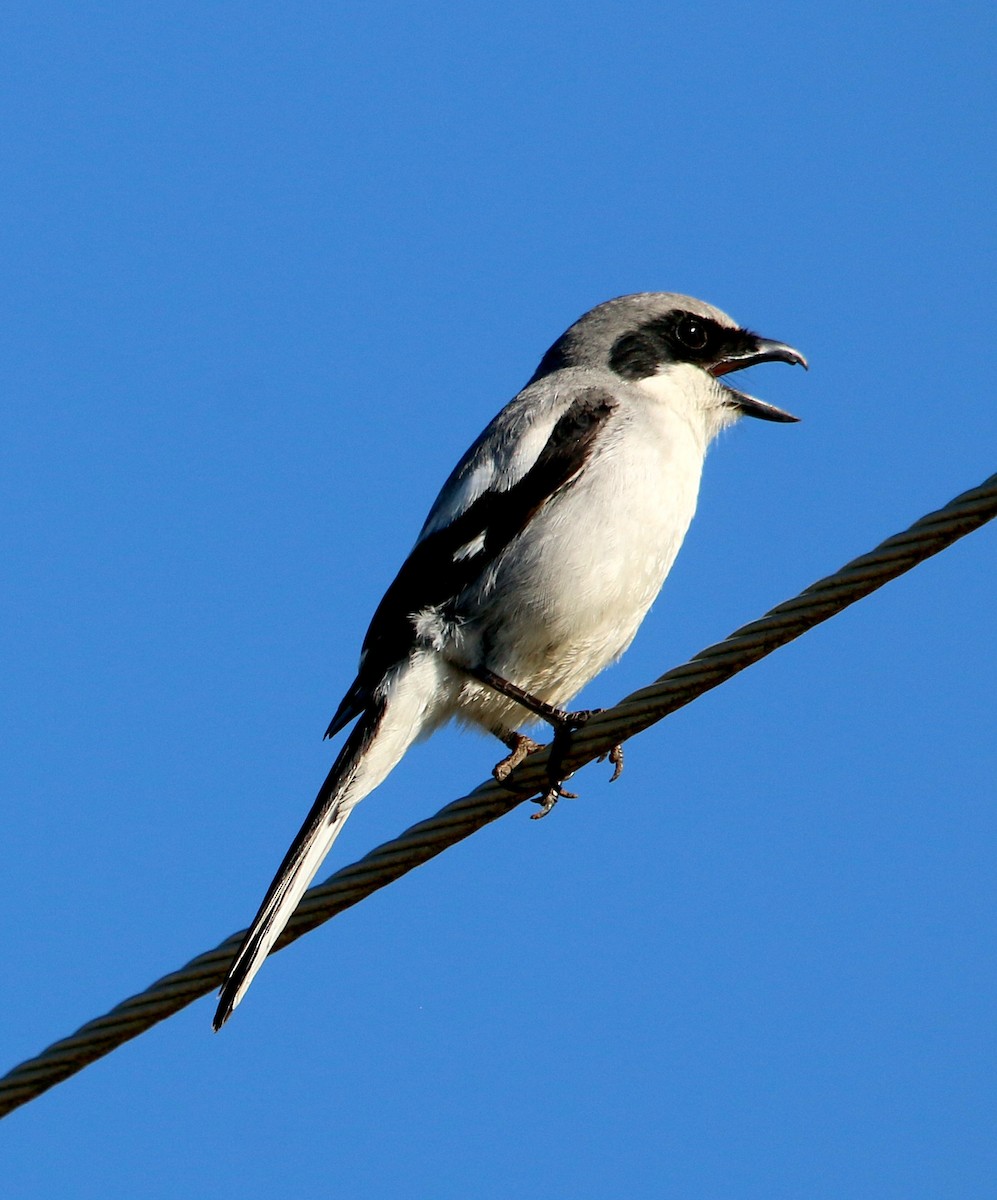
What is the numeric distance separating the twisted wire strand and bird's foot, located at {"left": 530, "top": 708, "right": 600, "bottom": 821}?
282mm

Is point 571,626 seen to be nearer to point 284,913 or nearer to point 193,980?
point 284,913

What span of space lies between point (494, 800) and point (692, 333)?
8.22ft

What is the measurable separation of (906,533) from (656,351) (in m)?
2.53

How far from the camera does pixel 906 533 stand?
10.4 ft

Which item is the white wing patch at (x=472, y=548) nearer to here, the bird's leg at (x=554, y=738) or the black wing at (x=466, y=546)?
the black wing at (x=466, y=546)

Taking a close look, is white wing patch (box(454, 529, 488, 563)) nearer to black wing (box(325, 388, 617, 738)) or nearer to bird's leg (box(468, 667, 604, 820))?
black wing (box(325, 388, 617, 738))

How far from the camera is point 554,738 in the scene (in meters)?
4.33

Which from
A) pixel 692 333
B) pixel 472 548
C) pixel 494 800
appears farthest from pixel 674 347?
pixel 494 800

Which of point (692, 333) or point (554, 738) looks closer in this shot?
point (554, 738)

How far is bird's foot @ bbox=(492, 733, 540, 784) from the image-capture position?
4.55 m

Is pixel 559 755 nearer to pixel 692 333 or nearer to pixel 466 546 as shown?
pixel 466 546

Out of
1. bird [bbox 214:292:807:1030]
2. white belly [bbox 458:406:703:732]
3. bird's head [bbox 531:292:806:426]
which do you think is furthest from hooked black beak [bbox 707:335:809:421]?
white belly [bbox 458:406:703:732]

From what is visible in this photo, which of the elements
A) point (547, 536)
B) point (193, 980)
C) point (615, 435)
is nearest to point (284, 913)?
point (193, 980)

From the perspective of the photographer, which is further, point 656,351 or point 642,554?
point 656,351
